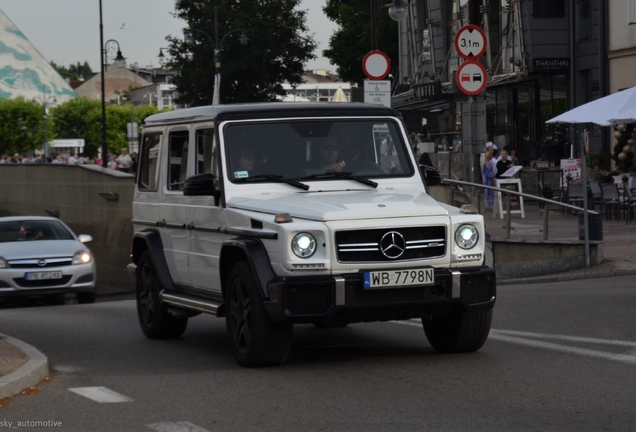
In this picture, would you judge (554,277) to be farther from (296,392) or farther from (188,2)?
(188,2)

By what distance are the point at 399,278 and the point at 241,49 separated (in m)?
69.3

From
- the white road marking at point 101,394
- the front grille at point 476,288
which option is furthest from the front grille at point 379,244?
the white road marking at point 101,394

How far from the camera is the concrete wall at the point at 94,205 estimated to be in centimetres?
3055

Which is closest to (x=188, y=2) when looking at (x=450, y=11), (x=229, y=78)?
(x=229, y=78)

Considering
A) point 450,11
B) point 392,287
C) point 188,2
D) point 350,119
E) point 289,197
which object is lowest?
point 392,287

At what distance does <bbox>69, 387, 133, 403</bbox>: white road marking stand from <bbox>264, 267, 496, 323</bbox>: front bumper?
121cm

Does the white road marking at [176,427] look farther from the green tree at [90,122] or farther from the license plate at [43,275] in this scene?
the green tree at [90,122]

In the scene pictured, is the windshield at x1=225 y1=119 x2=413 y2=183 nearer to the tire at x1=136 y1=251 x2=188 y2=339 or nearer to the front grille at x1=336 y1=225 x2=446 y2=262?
the front grille at x1=336 y1=225 x2=446 y2=262

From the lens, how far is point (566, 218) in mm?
19766

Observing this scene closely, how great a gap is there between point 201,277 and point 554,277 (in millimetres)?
8240

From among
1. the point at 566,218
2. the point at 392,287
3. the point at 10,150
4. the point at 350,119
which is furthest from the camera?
the point at 10,150

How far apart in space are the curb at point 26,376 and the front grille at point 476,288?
3.10 metres

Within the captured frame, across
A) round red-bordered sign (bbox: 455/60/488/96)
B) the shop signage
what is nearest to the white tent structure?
the shop signage

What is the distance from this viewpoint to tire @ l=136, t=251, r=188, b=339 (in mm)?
11594
